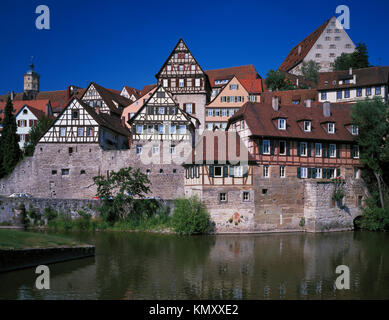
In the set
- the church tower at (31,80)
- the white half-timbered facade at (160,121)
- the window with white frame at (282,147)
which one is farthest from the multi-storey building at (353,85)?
the church tower at (31,80)

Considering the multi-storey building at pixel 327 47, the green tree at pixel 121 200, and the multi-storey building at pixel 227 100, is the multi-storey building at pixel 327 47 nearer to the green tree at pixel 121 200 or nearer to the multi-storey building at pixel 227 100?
the multi-storey building at pixel 227 100

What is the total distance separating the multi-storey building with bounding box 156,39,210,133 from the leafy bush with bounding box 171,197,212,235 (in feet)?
66.3

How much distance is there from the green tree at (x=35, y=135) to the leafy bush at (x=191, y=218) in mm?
22049

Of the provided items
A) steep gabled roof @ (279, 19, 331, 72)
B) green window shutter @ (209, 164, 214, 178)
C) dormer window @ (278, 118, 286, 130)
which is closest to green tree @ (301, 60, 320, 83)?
steep gabled roof @ (279, 19, 331, 72)

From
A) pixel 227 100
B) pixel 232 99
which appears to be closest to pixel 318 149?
pixel 227 100

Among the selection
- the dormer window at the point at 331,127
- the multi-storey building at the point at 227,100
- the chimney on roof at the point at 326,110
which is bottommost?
the dormer window at the point at 331,127

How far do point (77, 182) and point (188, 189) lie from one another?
44.6 ft

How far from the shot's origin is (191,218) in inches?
1176

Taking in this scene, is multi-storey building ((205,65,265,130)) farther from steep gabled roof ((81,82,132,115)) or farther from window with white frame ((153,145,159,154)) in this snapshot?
steep gabled roof ((81,82,132,115))

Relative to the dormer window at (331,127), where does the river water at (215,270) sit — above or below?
below

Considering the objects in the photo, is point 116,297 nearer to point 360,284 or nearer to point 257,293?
point 257,293

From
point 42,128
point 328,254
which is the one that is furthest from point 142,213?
point 42,128

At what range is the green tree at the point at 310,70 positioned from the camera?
7195cm

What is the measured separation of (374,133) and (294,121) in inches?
256
